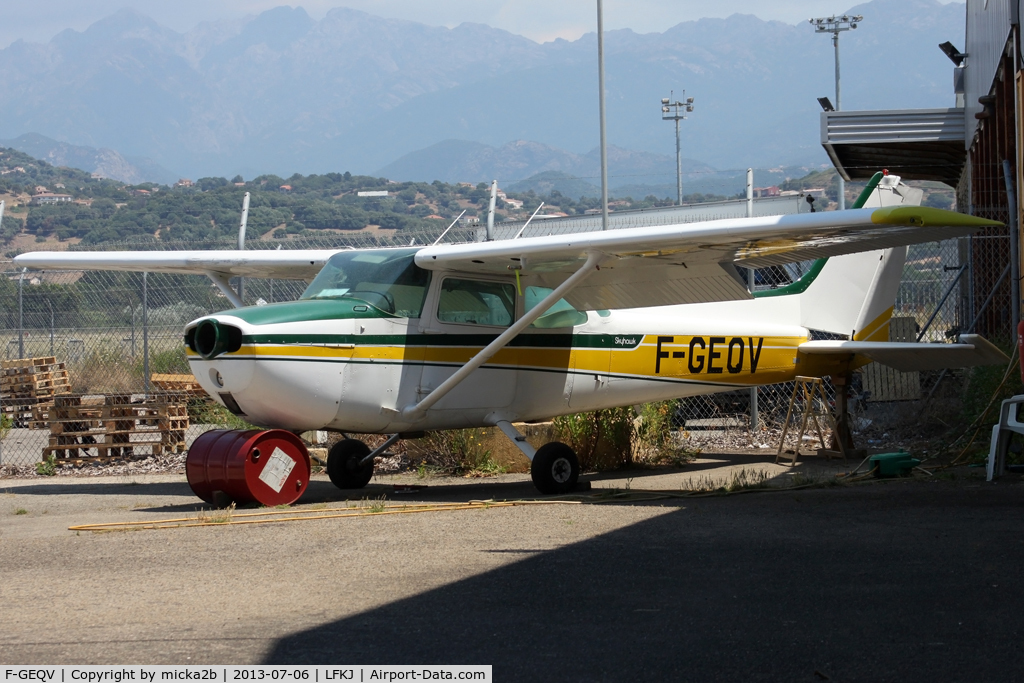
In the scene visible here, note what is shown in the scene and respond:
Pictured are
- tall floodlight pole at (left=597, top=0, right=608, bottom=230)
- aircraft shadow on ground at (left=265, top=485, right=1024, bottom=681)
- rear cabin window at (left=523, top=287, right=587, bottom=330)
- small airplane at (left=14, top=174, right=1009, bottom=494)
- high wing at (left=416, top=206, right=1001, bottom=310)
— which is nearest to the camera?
aircraft shadow on ground at (left=265, top=485, right=1024, bottom=681)

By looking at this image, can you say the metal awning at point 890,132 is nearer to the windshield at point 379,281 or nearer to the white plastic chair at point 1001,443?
the white plastic chair at point 1001,443

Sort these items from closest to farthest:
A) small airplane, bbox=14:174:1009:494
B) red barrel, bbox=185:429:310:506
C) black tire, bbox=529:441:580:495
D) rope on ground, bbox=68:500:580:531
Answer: rope on ground, bbox=68:500:580:531 → red barrel, bbox=185:429:310:506 → small airplane, bbox=14:174:1009:494 → black tire, bbox=529:441:580:495

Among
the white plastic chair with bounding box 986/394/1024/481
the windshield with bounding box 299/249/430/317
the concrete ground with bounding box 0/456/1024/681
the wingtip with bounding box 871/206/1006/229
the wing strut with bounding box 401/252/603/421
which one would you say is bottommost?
the concrete ground with bounding box 0/456/1024/681

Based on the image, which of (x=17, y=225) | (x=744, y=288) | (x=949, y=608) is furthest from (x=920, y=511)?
(x=17, y=225)

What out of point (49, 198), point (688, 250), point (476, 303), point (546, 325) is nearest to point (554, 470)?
point (546, 325)

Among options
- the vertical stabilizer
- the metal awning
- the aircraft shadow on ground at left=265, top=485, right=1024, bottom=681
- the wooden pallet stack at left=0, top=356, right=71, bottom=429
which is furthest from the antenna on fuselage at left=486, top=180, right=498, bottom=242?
the wooden pallet stack at left=0, top=356, right=71, bottom=429

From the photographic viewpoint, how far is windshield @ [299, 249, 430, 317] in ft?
29.4

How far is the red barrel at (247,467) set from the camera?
26.2 ft

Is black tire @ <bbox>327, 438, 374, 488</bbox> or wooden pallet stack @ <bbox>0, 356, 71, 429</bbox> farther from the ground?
wooden pallet stack @ <bbox>0, 356, 71, 429</bbox>

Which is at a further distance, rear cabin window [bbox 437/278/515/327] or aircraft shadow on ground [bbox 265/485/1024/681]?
rear cabin window [bbox 437/278/515/327]

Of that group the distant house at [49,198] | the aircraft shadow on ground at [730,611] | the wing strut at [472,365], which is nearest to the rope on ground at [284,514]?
the wing strut at [472,365]

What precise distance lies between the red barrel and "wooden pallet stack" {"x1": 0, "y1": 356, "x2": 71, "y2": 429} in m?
10.9
